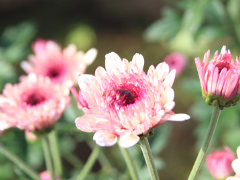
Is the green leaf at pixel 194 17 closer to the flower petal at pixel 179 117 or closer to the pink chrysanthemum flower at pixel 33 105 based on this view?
the pink chrysanthemum flower at pixel 33 105

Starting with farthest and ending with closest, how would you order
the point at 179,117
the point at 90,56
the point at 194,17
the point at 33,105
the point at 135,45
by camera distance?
1. the point at 135,45
2. the point at 194,17
3. the point at 90,56
4. the point at 33,105
5. the point at 179,117

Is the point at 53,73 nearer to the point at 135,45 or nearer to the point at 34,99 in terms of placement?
the point at 34,99

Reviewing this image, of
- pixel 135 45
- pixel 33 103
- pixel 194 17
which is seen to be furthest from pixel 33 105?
pixel 135 45

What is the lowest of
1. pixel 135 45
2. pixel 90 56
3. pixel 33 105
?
pixel 33 105

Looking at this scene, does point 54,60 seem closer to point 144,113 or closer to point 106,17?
point 144,113

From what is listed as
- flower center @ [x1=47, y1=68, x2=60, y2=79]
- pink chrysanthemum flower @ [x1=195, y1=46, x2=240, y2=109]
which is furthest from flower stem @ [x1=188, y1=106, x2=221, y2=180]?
flower center @ [x1=47, y1=68, x2=60, y2=79]

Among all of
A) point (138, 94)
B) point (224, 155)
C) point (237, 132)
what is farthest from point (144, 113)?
point (237, 132)

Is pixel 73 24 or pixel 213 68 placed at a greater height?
pixel 73 24

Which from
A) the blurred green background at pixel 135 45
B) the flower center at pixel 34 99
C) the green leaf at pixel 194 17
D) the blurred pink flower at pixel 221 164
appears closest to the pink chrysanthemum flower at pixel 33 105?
the flower center at pixel 34 99
